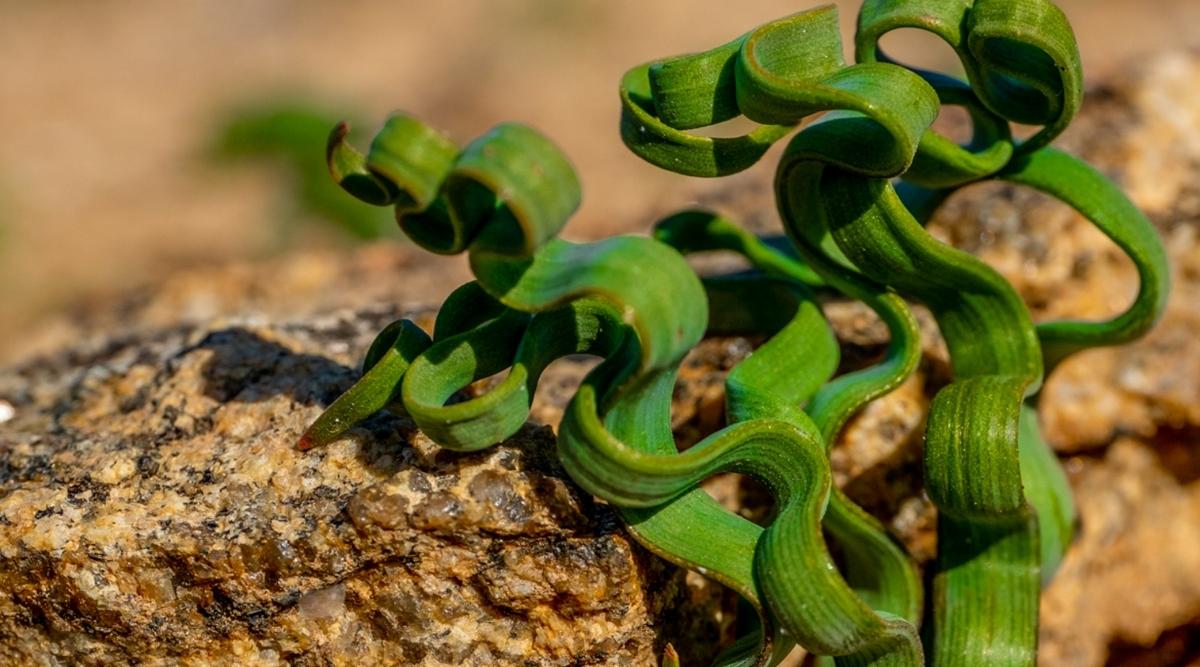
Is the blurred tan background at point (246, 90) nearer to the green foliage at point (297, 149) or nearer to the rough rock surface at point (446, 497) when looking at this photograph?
the green foliage at point (297, 149)

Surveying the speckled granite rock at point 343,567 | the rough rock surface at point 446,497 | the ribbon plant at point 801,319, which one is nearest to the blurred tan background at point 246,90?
the rough rock surface at point 446,497

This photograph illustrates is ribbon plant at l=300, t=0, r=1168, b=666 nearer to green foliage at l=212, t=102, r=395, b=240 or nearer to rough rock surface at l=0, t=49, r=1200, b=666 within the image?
rough rock surface at l=0, t=49, r=1200, b=666

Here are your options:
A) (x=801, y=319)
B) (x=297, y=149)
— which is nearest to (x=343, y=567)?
(x=801, y=319)

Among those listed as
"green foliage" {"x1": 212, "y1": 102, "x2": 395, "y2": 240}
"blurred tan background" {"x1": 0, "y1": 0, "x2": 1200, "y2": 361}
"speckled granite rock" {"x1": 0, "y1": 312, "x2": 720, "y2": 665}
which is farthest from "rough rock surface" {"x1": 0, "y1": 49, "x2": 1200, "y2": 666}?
"green foliage" {"x1": 212, "y1": 102, "x2": 395, "y2": 240}

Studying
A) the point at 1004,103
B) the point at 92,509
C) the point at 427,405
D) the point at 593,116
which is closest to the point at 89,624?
the point at 92,509

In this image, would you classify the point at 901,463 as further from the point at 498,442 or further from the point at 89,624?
the point at 89,624
